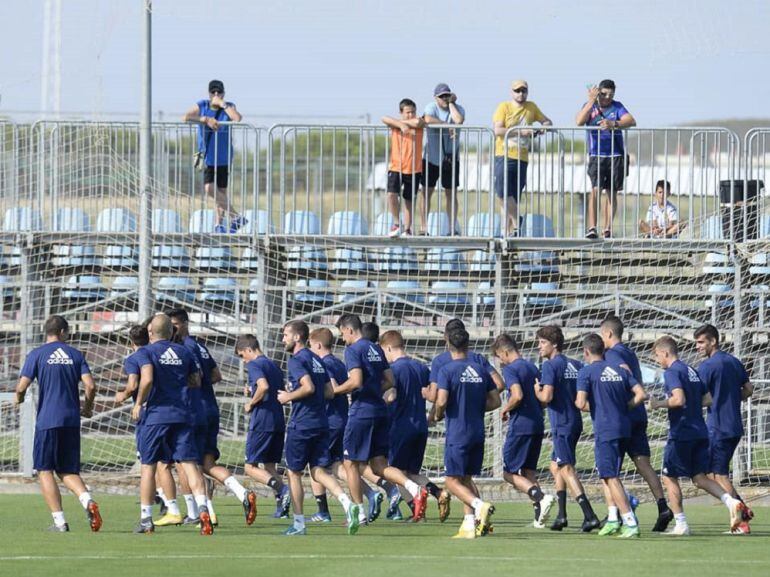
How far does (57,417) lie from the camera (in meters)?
14.2

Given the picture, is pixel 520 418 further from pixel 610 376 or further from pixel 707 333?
pixel 707 333

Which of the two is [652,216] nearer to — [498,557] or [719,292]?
[719,292]

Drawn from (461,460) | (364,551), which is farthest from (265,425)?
(364,551)

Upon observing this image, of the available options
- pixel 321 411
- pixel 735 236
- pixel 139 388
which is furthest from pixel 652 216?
pixel 139 388

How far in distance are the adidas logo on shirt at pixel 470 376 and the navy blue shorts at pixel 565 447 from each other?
1.57 meters

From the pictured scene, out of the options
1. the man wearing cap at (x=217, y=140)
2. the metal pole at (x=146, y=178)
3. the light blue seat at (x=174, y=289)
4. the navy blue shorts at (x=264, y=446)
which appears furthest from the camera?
the light blue seat at (x=174, y=289)

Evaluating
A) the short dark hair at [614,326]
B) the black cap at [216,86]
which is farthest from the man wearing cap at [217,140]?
the short dark hair at [614,326]

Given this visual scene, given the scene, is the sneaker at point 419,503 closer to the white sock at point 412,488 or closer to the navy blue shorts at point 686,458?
the white sock at point 412,488

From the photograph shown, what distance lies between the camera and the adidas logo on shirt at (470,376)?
1420 cm

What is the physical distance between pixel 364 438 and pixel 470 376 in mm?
1595

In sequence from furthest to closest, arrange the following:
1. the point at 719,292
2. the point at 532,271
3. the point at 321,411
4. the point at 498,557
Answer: the point at 532,271
the point at 719,292
the point at 321,411
the point at 498,557

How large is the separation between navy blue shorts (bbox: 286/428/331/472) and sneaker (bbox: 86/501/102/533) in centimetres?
173

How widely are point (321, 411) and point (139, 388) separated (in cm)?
168

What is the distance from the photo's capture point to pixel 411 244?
66.1 ft
